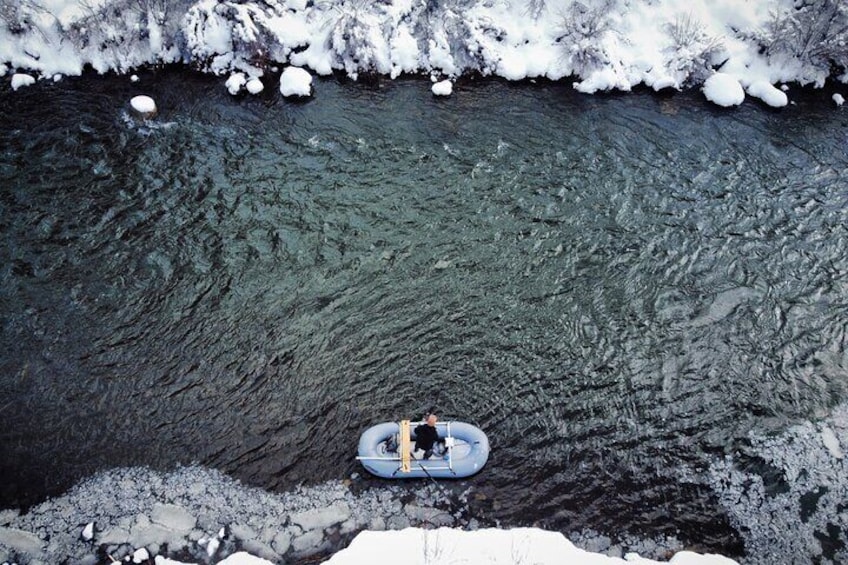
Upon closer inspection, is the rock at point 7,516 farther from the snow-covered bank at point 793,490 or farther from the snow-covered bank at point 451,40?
the snow-covered bank at point 451,40

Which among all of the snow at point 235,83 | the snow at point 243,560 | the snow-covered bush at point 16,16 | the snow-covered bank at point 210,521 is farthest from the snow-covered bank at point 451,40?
the snow at point 243,560

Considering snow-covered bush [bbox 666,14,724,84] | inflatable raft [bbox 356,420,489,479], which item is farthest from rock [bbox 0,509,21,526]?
snow-covered bush [bbox 666,14,724,84]

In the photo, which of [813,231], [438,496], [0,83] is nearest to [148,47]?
[0,83]

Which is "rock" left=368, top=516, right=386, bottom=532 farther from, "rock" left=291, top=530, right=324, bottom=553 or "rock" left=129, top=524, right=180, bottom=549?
"rock" left=129, top=524, right=180, bottom=549

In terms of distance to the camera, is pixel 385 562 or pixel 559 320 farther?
pixel 559 320

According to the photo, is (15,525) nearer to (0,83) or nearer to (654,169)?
(0,83)

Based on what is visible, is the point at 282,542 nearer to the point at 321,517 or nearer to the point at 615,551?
the point at 321,517
